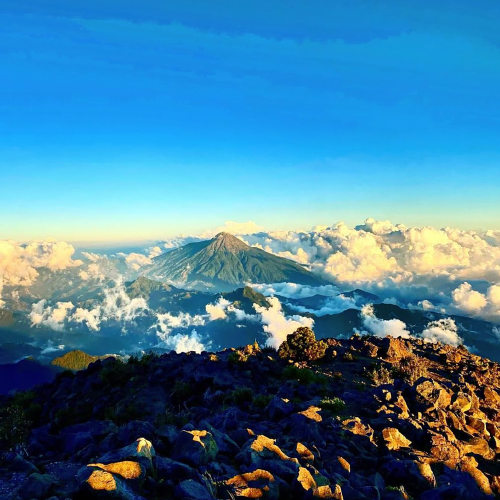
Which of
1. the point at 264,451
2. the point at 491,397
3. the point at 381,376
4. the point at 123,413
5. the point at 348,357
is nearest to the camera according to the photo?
the point at 264,451

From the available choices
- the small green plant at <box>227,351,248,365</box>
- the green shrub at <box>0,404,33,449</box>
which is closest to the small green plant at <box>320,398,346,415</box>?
the small green plant at <box>227,351,248,365</box>

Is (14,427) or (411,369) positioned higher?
(411,369)

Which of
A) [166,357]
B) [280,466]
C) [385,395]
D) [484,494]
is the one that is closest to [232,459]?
[280,466]

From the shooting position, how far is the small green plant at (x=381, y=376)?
2884 cm

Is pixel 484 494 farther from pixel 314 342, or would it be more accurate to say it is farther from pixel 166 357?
pixel 166 357

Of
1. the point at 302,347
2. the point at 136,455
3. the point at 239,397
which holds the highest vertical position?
the point at 136,455

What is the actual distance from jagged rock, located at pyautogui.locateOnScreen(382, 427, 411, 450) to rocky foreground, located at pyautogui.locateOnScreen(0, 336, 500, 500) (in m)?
0.05

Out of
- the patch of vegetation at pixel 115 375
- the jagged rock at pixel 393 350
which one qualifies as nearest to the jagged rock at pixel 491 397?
the jagged rock at pixel 393 350

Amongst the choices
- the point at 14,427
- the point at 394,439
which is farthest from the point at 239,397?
the point at 14,427

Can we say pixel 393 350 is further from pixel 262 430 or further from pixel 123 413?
pixel 123 413

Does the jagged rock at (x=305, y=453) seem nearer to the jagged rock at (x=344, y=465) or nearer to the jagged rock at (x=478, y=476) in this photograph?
the jagged rock at (x=344, y=465)

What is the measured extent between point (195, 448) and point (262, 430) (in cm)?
608

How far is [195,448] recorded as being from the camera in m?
11.6

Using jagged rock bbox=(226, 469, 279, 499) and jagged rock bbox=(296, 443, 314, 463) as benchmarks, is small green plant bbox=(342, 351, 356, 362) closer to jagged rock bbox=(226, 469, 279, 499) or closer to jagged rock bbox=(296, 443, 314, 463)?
jagged rock bbox=(296, 443, 314, 463)
